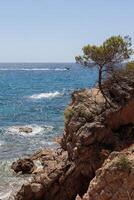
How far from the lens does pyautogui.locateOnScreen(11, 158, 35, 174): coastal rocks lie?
1535 inches

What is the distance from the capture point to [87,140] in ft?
81.6

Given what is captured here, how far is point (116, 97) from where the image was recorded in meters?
27.0

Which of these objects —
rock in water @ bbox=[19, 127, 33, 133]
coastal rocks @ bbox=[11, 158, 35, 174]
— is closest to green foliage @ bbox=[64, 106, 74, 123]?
coastal rocks @ bbox=[11, 158, 35, 174]

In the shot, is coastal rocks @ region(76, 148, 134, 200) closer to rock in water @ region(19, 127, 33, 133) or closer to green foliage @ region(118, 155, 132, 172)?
green foliage @ region(118, 155, 132, 172)

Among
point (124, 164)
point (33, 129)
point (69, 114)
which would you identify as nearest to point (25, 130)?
point (33, 129)

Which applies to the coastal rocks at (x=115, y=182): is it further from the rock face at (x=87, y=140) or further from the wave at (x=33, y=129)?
the wave at (x=33, y=129)

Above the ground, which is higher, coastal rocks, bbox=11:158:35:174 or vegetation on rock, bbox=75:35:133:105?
vegetation on rock, bbox=75:35:133:105

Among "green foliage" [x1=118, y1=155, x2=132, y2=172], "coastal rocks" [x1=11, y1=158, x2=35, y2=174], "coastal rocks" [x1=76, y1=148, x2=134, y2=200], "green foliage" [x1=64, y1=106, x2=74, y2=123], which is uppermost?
"green foliage" [x1=64, y1=106, x2=74, y2=123]

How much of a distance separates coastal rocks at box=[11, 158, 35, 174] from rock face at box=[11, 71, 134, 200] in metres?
10.9

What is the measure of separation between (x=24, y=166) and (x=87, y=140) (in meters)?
15.5

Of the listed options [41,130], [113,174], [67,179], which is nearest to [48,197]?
[67,179]

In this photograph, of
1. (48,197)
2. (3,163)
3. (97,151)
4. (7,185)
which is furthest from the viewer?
(3,163)

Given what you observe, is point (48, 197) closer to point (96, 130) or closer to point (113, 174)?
point (96, 130)

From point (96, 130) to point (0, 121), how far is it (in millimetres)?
43607
